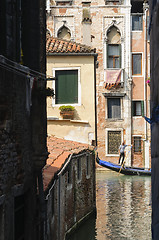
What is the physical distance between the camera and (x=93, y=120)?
15.5 meters

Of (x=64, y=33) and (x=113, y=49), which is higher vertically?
(x=64, y=33)

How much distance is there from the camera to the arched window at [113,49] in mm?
26716

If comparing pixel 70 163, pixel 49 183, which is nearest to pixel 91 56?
pixel 70 163

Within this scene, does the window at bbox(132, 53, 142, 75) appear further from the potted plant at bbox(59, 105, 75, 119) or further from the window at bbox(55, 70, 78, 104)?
the potted plant at bbox(59, 105, 75, 119)

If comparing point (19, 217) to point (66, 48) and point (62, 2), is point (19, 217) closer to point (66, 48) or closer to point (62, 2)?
point (66, 48)

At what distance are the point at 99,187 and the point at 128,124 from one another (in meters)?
7.60

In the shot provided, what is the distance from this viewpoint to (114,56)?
26781 mm

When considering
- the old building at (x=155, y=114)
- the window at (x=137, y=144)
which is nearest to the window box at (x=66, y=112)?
the old building at (x=155, y=114)

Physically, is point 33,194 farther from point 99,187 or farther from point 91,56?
point 99,187

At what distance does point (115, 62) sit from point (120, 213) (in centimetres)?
1378

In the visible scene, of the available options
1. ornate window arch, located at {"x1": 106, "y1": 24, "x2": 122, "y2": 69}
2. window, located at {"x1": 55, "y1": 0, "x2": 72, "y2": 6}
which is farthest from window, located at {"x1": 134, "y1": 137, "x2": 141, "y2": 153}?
window, located at {"x1": 55, "y1": 0, "x2": 72, "y2": 6}

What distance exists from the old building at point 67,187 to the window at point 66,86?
1.35 metres

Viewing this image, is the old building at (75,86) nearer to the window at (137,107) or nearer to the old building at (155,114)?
the old building at (155,114)

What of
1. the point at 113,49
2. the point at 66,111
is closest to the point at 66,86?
the point at 66,111
